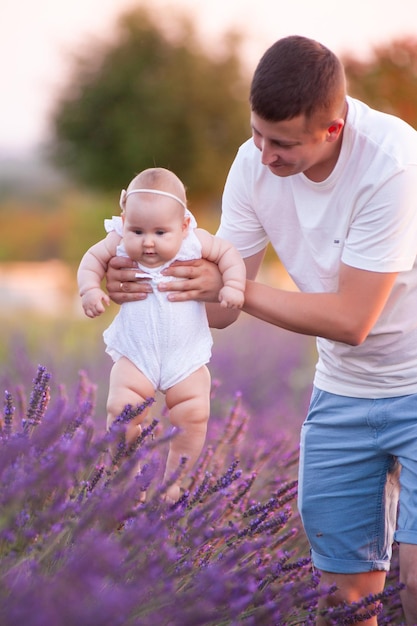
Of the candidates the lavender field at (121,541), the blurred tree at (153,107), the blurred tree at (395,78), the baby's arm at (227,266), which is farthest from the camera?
the blurred tree at (153,107)

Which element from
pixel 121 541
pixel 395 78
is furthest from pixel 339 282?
pixel 395 78

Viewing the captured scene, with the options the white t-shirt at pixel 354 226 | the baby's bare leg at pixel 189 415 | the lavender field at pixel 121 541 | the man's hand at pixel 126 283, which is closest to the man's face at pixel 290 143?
the white t-shirt at pixel 354 226

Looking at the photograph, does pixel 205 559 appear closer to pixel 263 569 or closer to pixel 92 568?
pixel 263 569

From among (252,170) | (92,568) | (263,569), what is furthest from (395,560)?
(92,568)

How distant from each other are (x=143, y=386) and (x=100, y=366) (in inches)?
123

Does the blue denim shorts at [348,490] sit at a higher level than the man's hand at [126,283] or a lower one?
lower

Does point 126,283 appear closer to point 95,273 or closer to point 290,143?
point 95,273

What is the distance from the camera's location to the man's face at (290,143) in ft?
9.25

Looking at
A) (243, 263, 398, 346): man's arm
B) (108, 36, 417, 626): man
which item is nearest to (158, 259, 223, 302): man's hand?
(108, 36, 417, 626): man

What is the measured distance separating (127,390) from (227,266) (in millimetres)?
460

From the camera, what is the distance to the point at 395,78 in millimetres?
11180

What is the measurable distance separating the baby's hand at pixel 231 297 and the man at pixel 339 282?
2.8 inches

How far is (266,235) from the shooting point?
3439mm

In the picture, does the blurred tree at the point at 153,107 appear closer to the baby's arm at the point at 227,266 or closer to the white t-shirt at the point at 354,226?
the white t-shirt at the point at 354,226
